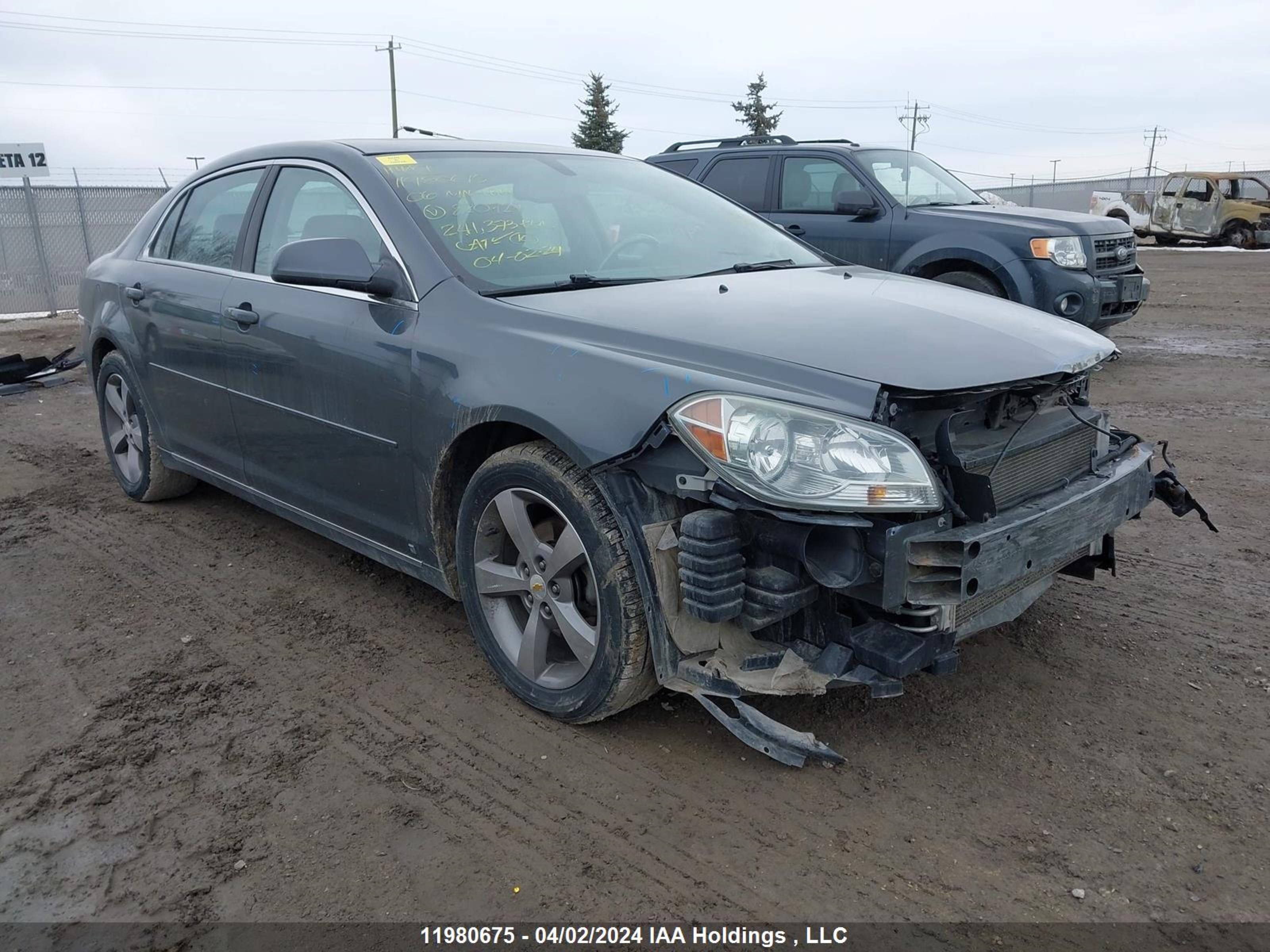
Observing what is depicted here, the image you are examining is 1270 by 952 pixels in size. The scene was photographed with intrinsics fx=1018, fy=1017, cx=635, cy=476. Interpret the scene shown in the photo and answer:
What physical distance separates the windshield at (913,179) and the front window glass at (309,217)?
5963mm

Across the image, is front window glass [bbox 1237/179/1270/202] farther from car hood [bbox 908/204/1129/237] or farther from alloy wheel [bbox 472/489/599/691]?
alloy wheel [bbox 472/489/599/691]

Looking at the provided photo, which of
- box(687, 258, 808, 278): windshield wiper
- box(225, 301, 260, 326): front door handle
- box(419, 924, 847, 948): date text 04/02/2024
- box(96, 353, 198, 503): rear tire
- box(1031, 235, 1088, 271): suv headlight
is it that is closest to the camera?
box(419, 924, 847, 948): date text 04/02/2024

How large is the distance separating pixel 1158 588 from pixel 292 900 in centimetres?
342

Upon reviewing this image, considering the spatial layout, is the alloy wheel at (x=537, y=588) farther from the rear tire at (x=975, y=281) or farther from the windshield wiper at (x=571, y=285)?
the rear tire at (x=975, y=281)

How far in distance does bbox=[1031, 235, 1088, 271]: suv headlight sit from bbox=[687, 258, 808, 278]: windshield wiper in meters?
4.59

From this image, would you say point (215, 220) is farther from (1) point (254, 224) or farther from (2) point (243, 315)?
(2) point (243, 315)

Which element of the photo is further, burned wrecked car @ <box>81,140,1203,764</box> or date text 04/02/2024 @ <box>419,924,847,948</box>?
burned wrecked car @ <box>81,140,1203,764</box>

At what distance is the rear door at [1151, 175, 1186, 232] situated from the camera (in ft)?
85.0

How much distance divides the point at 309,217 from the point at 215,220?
904 mm

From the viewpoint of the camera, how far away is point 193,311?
444 centimetres

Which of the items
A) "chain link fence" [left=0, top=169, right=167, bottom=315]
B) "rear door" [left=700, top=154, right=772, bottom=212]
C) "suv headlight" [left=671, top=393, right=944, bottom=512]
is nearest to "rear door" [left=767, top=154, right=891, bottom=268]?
"rear door" [left=700, top=154, right=772, bottom=212]

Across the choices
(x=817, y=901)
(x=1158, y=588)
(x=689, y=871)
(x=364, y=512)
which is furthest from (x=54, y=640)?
(x=1158, y=588)

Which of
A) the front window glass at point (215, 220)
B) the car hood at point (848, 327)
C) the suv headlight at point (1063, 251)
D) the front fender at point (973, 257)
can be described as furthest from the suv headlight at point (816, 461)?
the suv headlight at point (1063, 251)

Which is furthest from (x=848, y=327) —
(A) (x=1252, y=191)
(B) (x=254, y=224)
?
(A) (x=1252, y=191)
